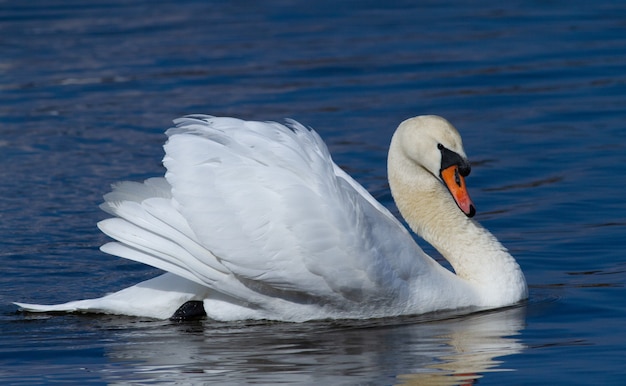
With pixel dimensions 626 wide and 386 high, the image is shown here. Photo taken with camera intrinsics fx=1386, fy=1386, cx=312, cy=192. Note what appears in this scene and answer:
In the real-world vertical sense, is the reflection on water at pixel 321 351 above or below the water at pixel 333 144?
below

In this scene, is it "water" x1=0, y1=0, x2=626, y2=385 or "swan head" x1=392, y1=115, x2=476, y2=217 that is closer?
"water" x1=0, y1=0, x2=626, y2=385

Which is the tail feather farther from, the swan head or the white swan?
the swan head

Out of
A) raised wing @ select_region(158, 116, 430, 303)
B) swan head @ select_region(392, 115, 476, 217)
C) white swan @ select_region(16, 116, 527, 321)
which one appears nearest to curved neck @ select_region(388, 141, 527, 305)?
white swan @ select_region(16, 116, 527, 321)

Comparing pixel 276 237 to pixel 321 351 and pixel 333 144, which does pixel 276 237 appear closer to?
pixel 321 351

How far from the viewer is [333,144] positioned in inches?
507

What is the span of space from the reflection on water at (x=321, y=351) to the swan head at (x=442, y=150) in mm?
746

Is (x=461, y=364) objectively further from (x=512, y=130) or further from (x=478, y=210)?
(x=512, y=130)

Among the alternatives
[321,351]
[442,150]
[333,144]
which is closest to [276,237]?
[321,351]

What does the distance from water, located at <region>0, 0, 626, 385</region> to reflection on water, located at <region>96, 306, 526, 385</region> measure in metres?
0.02

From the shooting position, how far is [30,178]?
11758mm

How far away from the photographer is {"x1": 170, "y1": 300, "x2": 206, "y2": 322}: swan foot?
816 cm

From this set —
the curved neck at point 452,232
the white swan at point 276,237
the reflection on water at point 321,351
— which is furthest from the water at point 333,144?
the curved neck at point 452,232

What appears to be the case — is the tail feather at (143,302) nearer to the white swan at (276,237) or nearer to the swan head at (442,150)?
the white swan at (276,237)

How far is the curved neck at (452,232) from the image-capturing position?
830cm
